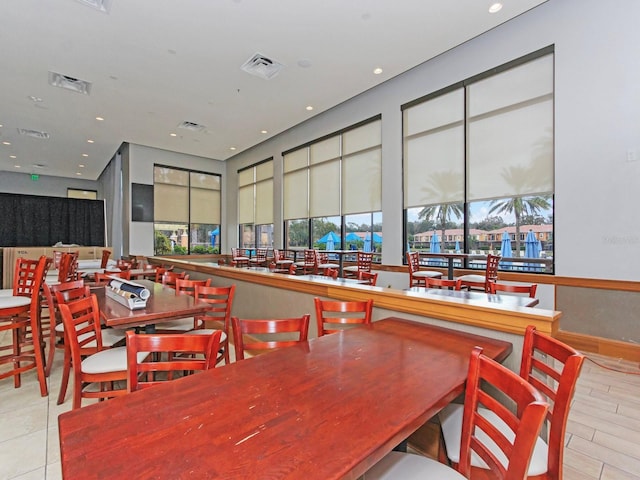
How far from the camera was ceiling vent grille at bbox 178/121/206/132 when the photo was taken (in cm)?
762

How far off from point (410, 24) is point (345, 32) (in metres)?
0.87

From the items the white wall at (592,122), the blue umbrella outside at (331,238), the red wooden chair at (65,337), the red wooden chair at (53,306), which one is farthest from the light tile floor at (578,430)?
the blue umbrella outside at (331,238)

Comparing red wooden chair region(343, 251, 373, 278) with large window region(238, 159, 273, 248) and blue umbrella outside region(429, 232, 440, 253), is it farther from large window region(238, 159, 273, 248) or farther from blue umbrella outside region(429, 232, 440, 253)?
large window region(238, 159, 273, 248)

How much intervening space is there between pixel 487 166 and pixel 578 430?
3749mm

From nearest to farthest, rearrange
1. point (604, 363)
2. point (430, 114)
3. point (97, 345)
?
1. point (97, 345)
2. point (604, 363)
3. point (430, 114)

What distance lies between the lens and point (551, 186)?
4230 millimetres

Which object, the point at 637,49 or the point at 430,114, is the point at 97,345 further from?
the point at 637,49

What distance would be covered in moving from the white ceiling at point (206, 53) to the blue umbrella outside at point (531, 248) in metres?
3.00

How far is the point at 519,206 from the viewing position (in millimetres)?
4633

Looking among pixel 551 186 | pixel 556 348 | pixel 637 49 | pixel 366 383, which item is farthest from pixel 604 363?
pixel 366 383

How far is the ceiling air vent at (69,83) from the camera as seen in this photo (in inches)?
Answer: 212

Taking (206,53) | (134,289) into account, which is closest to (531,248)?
(134,289)

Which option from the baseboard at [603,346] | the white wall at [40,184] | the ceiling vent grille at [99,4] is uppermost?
the ceiling vent grille at [99,4]

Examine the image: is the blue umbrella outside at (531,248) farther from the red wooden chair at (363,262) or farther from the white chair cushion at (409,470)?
the white chair cushion at (409,470)
